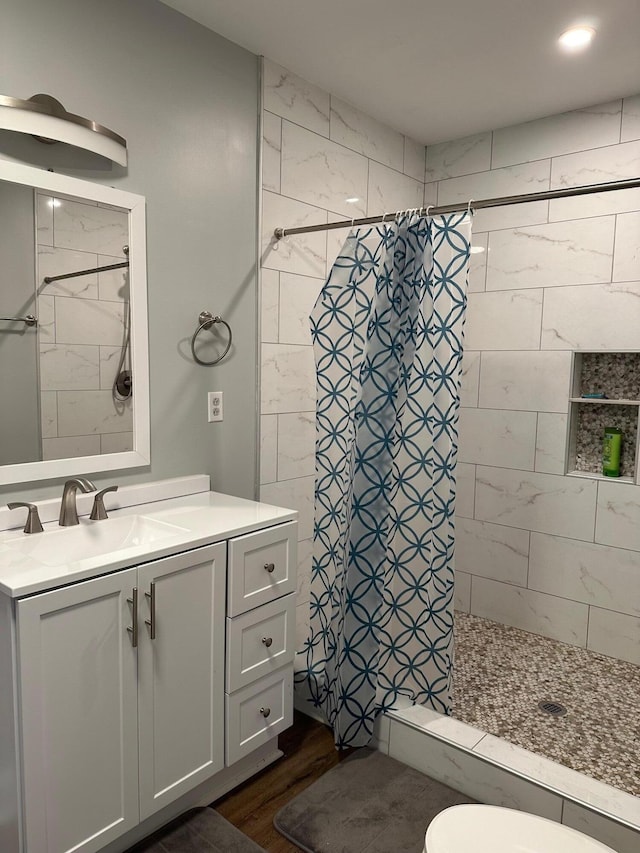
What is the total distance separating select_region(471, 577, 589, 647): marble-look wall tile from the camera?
3.04m

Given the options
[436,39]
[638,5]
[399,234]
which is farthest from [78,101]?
[638,5]

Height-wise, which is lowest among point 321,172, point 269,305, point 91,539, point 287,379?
point 91,539

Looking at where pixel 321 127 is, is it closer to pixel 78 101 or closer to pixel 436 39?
pixel 436 39

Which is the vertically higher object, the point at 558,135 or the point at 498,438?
the point at 558,135

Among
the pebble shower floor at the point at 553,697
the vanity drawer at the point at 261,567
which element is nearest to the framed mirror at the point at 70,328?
the vanity drawer at the point at 261,567

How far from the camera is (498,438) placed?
3246mm

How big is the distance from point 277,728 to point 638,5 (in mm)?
2711

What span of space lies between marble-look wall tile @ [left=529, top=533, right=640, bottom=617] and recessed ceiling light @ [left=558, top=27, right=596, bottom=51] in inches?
83.1

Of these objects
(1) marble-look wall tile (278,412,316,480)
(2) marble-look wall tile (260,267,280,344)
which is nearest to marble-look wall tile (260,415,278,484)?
(1) marble-look wall tile (278,412,316,480)

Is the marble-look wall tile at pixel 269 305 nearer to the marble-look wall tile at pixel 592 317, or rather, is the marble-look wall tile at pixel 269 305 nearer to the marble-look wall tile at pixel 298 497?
the marble-look wall tile at pixel 298 497

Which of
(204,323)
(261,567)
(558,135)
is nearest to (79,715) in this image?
(261,567)

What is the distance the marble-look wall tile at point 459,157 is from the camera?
3.25 meters

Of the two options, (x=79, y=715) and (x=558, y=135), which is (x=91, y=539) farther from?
(x=558, y=135)

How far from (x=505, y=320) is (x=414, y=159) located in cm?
103
